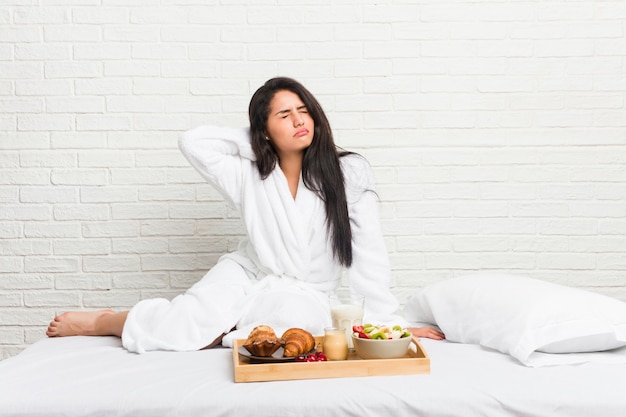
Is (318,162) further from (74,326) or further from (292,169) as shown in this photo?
(74,326)

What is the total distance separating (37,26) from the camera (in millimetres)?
3588

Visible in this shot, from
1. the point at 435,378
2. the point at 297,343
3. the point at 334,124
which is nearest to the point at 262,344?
the point at 297,343

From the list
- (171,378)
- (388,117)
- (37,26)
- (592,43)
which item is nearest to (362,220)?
(388,117)

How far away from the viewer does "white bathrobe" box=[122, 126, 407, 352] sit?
276 centimetres

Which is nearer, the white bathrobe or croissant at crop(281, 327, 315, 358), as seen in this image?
croissant at crop(281, 327, 315, 358)

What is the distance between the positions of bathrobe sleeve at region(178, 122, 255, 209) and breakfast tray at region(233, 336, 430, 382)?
1.04 meters

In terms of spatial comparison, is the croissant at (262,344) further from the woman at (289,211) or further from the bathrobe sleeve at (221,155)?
the bathrobe sleeve at (221,155)

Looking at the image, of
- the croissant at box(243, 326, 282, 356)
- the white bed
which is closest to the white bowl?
the white bed

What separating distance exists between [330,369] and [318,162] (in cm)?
111

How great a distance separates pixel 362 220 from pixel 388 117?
0.78 metres

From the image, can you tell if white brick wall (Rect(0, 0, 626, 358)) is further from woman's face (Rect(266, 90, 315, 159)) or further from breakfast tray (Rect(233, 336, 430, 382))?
breakfast tray (Rect(233, 336, 430, 382))

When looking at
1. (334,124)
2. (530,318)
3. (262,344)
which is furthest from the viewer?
(334,124)

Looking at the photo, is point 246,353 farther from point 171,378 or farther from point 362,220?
point 362,220

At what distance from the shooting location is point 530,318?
2.36 metres
